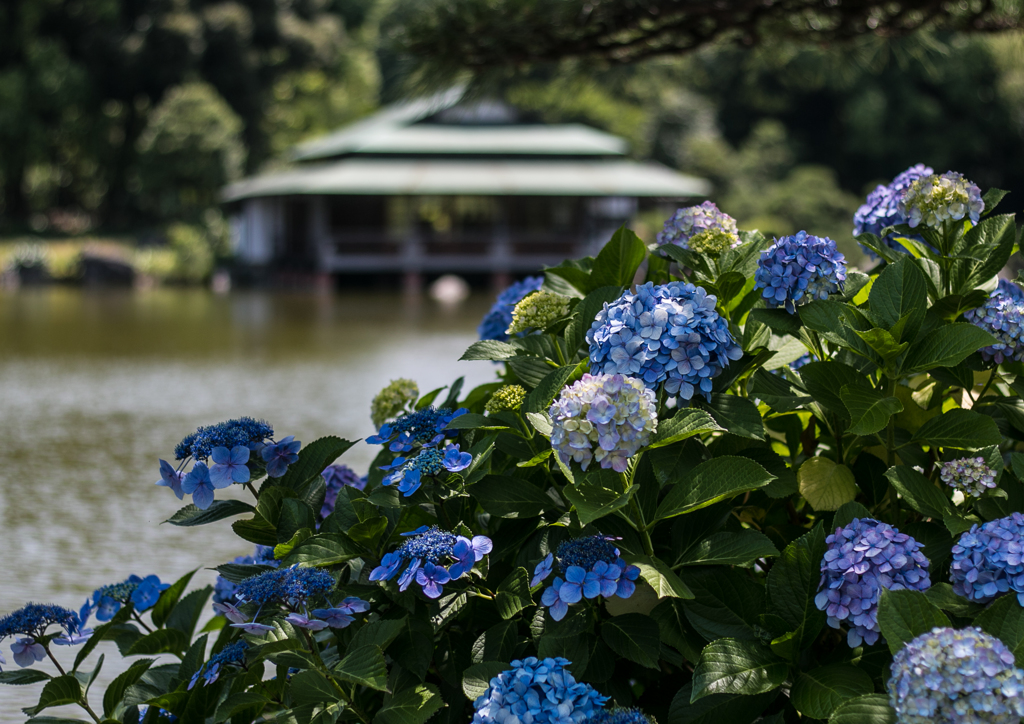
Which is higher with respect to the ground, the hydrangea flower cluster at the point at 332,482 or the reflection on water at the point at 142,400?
the hydrangea flower cluster at the point at 332,482

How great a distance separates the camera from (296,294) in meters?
25.5

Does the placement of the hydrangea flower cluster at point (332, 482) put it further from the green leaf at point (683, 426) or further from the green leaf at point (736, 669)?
the green leaf at point (736, 669)

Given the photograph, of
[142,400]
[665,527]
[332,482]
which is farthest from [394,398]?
[142,400]

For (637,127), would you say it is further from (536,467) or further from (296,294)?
(536,467)

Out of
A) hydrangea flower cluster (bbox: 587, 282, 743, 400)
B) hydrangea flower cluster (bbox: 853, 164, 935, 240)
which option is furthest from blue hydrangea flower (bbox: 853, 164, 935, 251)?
hydrangea flower cluster (bbox: 587, 282, 743, 400)

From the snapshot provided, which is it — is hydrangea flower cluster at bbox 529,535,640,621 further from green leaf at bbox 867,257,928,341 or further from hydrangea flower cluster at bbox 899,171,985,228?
hydrangea flower cluster at bbox 899,171,985,228

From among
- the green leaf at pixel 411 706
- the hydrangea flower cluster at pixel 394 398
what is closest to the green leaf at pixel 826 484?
the green leaf at pixel 411 706

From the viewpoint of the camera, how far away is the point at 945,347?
164 cm

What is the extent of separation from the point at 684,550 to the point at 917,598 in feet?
1.27

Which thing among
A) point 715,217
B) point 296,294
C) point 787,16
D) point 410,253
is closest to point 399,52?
point 787,16

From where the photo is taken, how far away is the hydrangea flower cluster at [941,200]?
75.1 inches

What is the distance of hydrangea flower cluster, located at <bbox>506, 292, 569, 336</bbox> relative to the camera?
1911 millimetres

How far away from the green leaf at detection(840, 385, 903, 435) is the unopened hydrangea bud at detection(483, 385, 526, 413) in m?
0.50

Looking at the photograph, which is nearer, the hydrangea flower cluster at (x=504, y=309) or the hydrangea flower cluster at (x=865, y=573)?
the hydrangea flower cluster at (x=865, y=573)
